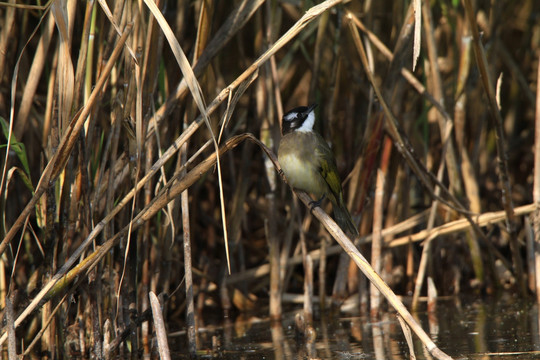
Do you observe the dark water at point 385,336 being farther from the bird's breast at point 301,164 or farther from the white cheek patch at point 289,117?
the white cheek patch at point 289,117

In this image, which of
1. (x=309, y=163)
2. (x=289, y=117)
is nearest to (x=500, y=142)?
(x=309, y=163)

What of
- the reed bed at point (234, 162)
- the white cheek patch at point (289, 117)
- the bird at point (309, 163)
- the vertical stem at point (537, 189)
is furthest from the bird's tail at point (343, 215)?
the vertical stem at point (537, 189)

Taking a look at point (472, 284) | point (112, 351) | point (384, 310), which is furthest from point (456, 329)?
point (112, 351)

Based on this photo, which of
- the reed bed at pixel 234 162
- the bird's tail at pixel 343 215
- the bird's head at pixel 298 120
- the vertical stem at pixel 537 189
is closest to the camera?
the reed bed at pixel 234 162

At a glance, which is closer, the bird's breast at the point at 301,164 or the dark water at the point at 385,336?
the dark water at the point at 385,336

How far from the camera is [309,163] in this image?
436cm

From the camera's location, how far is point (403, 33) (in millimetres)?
4566

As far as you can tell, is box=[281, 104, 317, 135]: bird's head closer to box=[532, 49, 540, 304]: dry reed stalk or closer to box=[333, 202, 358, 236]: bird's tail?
box=[333, 202, 358, 236]: bird's tail

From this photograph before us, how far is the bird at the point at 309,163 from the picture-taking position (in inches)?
169

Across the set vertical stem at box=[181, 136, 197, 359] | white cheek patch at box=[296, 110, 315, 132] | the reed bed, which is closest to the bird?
white cheek patch at box=[296, 110, 315, 132]

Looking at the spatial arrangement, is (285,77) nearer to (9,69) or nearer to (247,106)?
(247,106)

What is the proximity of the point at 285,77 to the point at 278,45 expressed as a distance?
2.79m

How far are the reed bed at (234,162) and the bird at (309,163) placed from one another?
33cm

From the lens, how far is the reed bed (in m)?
3.50
